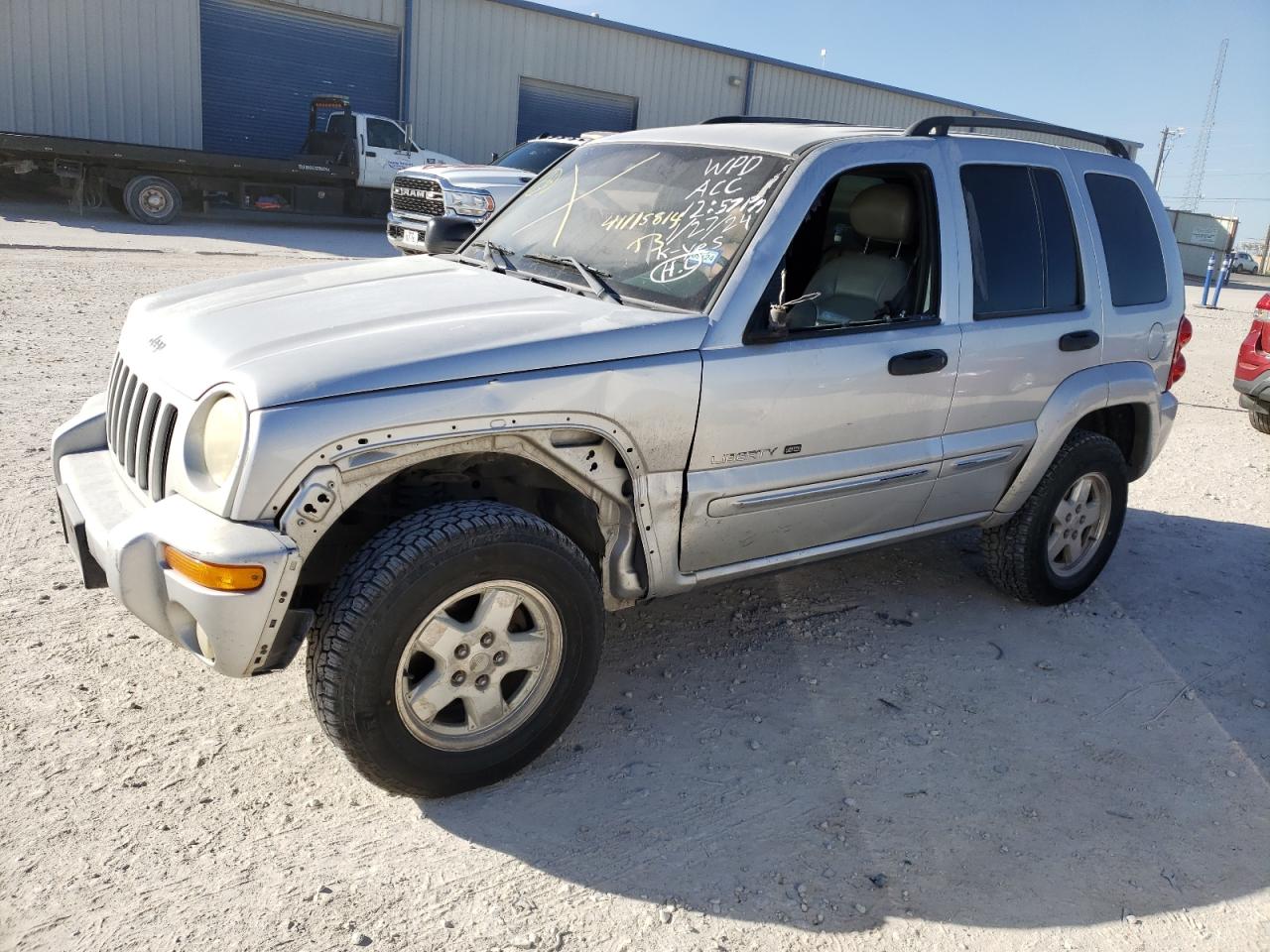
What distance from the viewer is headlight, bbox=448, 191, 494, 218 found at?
1416cm

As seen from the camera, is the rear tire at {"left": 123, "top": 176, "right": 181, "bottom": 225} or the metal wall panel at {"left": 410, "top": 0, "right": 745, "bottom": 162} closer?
the rear tire at {"left": 123, "top": 176, "right": 181, "bottom": 225}

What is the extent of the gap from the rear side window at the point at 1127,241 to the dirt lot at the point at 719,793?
1.49 metres

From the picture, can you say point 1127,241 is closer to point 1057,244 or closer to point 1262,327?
point 1057,244

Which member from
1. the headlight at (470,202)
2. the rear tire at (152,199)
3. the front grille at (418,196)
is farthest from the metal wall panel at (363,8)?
the headlight at (470,202)

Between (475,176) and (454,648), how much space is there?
41.4 ft

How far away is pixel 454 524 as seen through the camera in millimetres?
2869

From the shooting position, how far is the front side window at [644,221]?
3.52 m

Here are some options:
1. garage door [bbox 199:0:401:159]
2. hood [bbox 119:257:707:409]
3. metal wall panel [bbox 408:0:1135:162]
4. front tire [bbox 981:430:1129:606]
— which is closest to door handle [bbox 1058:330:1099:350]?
front tire [bbox 981:430:1129:606]

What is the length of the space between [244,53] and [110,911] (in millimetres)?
23283

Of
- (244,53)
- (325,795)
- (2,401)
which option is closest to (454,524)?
(325,795)

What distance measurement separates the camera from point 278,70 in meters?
22.8

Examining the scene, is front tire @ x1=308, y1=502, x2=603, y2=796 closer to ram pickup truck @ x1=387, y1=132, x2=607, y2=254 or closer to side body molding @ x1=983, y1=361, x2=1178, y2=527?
side body molding @ x1=983, y1=361, x2=1178, y2=527

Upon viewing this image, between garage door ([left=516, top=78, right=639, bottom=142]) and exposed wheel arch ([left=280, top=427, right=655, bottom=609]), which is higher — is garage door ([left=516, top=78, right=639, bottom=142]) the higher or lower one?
the higher one

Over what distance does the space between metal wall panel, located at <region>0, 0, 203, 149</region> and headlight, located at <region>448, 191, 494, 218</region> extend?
35.6 ft
